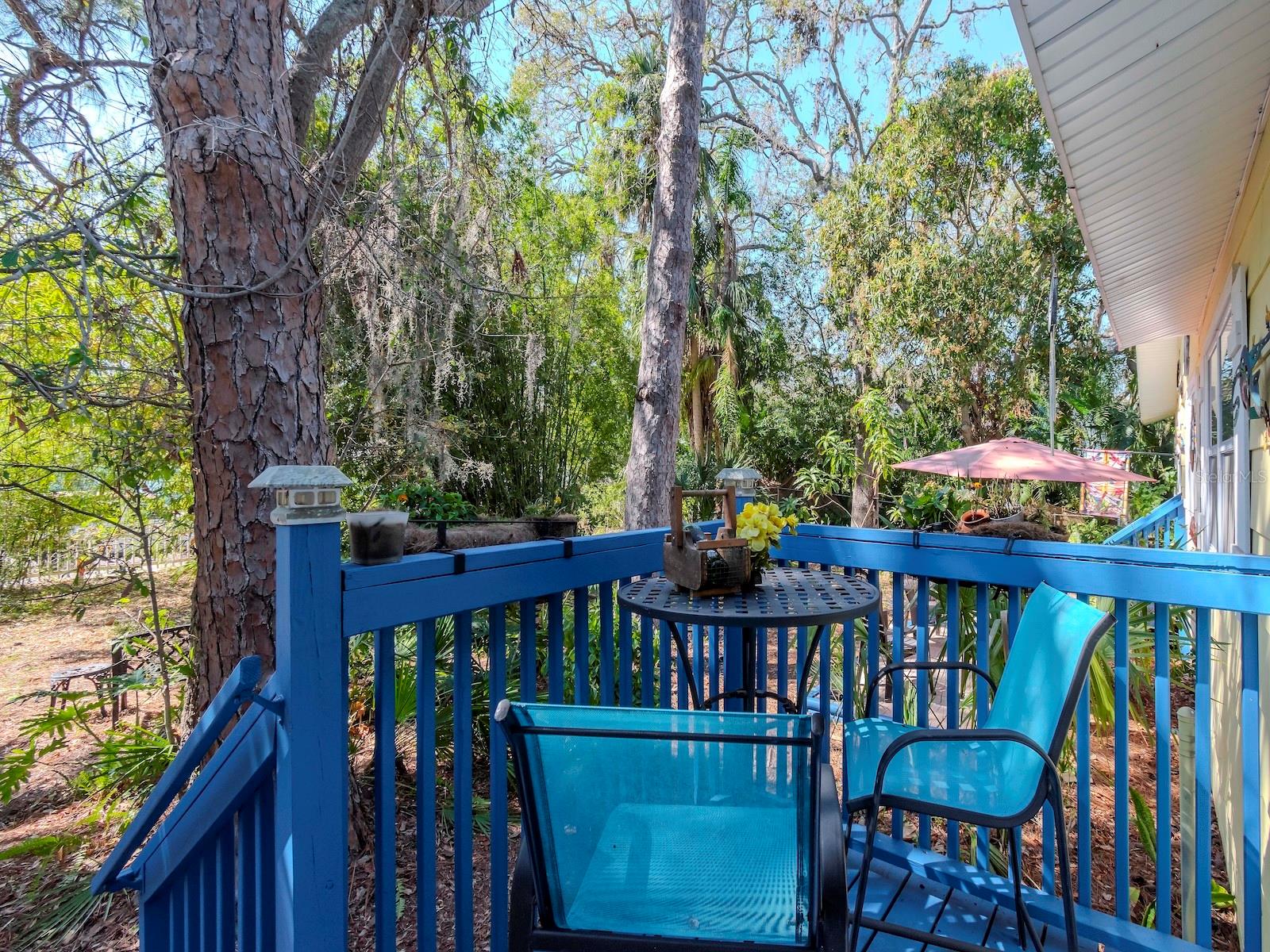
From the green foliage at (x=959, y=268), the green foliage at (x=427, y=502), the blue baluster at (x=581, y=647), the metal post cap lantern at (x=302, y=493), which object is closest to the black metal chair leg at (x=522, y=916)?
the metal post cap lantern at (x=302, y=493)

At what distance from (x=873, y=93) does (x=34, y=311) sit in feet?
42.2

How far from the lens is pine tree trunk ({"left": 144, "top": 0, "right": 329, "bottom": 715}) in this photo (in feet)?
7.23

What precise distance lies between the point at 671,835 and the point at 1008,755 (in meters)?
0.93

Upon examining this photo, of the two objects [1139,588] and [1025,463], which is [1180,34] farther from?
[1025,463]

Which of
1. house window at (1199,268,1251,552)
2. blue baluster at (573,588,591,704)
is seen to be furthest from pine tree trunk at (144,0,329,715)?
house window at (1199,268,1251,552)

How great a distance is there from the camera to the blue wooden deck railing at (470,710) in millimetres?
1166

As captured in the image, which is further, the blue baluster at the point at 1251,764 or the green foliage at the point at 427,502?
the green foliage at the point at 427,502

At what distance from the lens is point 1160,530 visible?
267 inches

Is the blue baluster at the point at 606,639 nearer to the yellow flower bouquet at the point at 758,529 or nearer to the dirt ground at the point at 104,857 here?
the yellow flower bouquet at the point at 758,529

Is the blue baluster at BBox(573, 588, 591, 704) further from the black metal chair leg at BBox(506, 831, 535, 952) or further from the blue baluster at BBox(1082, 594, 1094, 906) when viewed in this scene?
the blue baluster at BBox(1082, 594, 1094, 906)

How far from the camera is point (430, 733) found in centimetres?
139

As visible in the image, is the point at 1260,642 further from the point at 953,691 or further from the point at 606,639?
the point at 606,639

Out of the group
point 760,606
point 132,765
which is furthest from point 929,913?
point 132,765

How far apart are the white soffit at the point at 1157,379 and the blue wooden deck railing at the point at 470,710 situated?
281 inches
